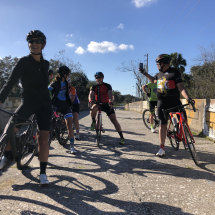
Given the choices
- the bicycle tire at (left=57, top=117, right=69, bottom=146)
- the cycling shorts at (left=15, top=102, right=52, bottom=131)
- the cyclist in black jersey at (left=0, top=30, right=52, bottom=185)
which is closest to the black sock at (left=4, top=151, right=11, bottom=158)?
the cyclist in black jersey at (left=0, top=30, right=52, bottom=185)

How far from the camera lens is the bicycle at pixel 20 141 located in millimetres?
2428

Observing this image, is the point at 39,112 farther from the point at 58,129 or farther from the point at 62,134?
the point at 62,134

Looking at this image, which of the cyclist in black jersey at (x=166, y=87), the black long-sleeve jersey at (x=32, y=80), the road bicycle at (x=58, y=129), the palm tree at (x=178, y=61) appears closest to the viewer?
the black long-sleeve jersey at (x=32, y=80)

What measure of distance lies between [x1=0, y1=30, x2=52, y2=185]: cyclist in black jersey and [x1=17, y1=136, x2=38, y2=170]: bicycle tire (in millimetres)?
281

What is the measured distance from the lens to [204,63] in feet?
62.0

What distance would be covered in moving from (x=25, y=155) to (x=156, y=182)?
1.97 metres

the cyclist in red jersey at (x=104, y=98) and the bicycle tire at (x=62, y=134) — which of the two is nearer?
the bicycle tire at (x=62, y=134)

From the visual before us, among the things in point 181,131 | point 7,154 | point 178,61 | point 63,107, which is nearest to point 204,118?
point 181,131

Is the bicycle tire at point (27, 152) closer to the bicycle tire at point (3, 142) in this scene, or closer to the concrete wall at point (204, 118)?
the bicycle tire at point (3, 142)

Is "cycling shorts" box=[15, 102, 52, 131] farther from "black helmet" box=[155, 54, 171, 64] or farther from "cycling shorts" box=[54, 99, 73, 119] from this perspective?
"black helmet" box=[155, 54, 171, 64]

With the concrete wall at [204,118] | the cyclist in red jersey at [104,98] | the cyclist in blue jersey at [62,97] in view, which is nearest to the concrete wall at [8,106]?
the cyclist in blue jersey at [62,97]

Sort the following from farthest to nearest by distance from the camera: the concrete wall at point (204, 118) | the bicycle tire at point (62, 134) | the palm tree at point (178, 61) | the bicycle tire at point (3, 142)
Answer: the palm tree at point (178, 61), the concrete wall at point (204, 118), the bicycle tire at point (62, 134), the bicycle tire at point (3, 142)

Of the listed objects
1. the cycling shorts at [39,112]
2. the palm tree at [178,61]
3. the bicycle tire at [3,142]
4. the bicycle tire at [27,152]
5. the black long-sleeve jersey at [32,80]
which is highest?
the palm tree at [178,61]

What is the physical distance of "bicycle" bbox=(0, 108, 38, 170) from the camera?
243 centimetres
